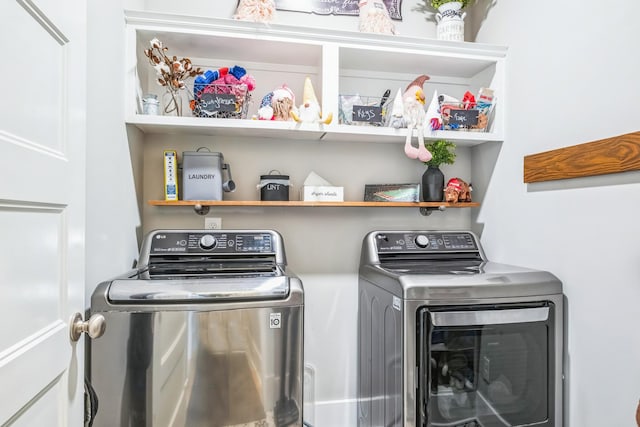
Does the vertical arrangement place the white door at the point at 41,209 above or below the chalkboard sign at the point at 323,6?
below

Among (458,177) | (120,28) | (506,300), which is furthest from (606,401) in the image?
(120,28)

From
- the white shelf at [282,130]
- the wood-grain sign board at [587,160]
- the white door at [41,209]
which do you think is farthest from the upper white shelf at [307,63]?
the white door at [41,209]

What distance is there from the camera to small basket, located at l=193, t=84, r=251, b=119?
1573 millimetres

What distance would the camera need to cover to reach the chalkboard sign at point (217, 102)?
61.9 inches

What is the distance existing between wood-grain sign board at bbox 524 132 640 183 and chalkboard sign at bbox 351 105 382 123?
70 centimetres

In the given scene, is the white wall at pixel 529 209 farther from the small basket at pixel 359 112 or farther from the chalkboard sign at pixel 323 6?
the small basket at pixel 359 112

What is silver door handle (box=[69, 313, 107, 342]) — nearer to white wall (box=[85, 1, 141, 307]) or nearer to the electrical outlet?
white wall (box=[85, 1, 141, 307])

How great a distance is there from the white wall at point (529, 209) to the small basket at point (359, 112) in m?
0.27

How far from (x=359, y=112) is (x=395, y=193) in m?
0.45

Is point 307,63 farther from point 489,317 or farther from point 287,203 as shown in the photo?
point 489,317

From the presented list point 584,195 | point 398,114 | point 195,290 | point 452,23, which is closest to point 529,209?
point 584,195

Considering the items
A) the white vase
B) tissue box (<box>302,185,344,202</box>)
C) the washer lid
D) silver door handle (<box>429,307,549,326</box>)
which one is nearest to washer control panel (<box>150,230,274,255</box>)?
tissue box (<box>302,185,344,202</box>)

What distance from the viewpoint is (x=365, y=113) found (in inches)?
67.2

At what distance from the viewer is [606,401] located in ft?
4.05
